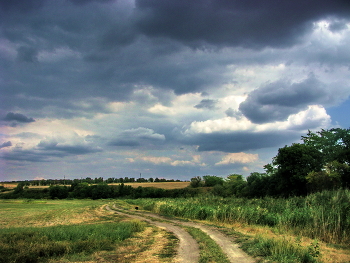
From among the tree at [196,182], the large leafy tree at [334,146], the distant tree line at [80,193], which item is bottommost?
the distant tree line at [80,193]

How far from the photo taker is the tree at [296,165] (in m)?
45.5

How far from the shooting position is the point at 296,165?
4625 centimetres

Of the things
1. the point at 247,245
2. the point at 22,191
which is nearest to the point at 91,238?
the point at 247,245

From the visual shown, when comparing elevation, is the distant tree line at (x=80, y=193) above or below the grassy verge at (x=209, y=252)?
below

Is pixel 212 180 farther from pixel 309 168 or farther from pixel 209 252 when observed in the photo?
pixel 209 252

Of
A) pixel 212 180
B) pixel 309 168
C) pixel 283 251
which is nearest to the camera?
pixel 283 251

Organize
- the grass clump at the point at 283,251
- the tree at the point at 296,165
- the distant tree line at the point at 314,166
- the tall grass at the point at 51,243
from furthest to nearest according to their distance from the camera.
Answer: the tree at the point at 296,165 < the distant tree line at the point at 314,166 < the tall grass at the point at 51,243 < the grass clump at the point at 283,251

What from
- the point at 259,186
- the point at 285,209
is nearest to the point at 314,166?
the point at 259,186

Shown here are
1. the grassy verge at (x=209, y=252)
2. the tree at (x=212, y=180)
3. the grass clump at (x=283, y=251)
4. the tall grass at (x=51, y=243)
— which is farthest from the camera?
the tree at (x=212, y=180)

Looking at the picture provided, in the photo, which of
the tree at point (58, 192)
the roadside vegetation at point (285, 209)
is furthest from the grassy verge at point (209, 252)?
the tree at point (58, 192)

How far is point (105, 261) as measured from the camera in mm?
10859

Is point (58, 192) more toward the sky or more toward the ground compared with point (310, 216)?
more toward the ground

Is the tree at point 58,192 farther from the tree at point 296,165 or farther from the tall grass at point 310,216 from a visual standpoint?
the tall grass at point 310,216

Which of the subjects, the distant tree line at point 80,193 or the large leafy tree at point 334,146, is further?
the distant tree line at point 80,193
